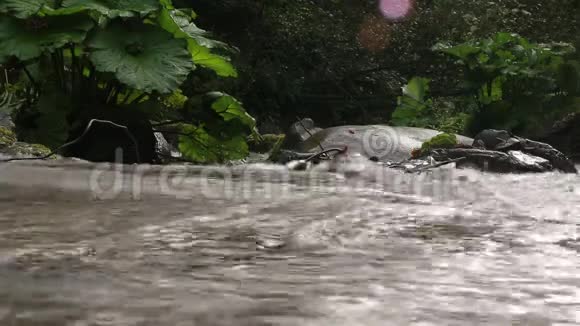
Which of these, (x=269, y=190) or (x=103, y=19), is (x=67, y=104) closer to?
(x=103, y=19)

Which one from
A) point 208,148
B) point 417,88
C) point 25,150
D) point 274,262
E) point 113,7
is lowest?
point 274,262

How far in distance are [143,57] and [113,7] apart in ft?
1.35

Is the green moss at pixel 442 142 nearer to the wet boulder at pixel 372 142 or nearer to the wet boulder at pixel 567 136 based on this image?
the wet boulder at pixel 372 142

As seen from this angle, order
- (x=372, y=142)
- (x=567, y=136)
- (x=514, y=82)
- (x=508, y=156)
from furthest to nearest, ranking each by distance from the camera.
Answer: (x=514, y=82)
(x=567, y=136)
(x=372, y=142)
(x=508, y=156)

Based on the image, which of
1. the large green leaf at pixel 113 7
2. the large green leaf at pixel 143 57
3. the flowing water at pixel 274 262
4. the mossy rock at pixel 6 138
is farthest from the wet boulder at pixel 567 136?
the flowing water at pixel 274 262

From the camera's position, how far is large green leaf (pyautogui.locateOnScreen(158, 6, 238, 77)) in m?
4.80

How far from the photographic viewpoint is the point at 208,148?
5316mm

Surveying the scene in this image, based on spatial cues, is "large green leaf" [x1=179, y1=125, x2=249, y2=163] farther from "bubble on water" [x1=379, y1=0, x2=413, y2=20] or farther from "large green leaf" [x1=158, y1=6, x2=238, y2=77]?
"bubble on water" [x1=379, y1=0, x2=413, y2=20]

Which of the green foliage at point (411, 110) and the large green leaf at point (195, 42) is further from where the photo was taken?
the green foliage at point (411, 110)

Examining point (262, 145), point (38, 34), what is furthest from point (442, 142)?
point (38, 34)

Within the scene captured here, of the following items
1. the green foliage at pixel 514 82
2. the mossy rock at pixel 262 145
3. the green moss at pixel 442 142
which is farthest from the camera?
the green foliage at pixel 514 82

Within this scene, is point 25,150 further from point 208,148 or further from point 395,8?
point 395,8

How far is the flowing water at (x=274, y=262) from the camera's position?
0.66 meters

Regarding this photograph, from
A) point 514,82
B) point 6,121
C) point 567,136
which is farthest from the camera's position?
point 514,82
